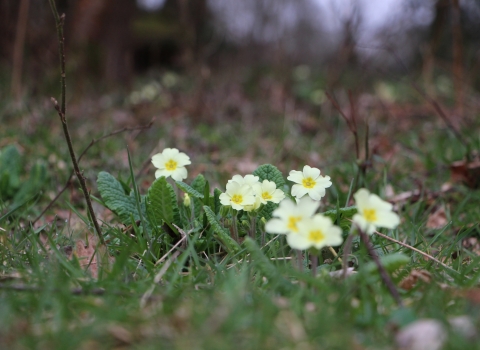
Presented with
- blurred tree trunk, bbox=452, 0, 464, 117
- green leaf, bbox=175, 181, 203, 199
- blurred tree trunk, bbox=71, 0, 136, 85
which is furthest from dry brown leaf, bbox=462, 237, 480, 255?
blurred tree trunk, bbox=71, 0, 136, 85

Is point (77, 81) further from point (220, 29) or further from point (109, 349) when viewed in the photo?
point (220, 29)

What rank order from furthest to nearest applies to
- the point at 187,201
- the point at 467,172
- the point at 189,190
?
the point at 467,172 < the point at 189,190 < the point at 187,201

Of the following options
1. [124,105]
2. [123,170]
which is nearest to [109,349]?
[123,170]

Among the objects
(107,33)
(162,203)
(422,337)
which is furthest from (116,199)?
(107,33)

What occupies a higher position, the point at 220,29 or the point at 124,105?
the point at 220,29

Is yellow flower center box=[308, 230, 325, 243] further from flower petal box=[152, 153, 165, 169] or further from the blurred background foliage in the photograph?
the blurred background foliage

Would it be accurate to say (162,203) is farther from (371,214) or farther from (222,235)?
(371,214)
